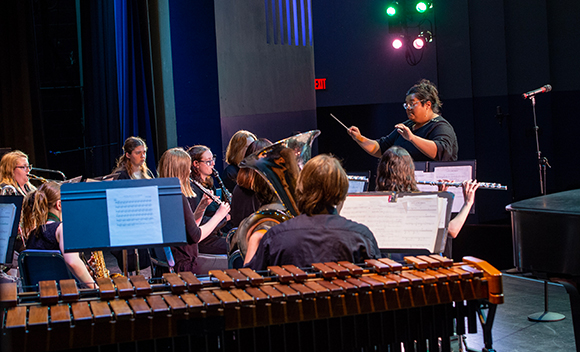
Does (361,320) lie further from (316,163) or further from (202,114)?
(202,114)

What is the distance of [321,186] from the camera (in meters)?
2.29

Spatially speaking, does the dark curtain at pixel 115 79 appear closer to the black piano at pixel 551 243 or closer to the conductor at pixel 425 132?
the conductor at pixel 425 132

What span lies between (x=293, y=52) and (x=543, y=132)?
11.9ft

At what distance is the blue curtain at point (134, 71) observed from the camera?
6.29 metres

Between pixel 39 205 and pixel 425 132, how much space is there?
2.83 metres

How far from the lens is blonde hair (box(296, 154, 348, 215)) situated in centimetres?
229

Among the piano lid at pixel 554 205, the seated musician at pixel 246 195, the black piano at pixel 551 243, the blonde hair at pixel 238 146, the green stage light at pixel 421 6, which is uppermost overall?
the green stage light at pixel 421 6

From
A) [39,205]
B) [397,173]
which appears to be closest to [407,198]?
[397,173]

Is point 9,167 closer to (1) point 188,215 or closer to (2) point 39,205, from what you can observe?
(2) point 39,205

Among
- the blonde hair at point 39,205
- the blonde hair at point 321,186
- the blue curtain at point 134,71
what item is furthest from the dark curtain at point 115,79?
the blonde hair at point 321,186

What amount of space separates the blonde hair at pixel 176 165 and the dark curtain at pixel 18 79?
3.01 metres

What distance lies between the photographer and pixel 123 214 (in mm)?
2650

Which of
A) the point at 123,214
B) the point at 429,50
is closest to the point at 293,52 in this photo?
the point at 429,50

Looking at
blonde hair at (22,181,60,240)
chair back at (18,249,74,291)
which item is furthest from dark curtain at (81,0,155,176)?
chair back at (18,249,74,291)
